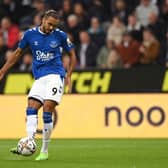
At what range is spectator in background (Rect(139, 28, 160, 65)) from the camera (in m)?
18.0

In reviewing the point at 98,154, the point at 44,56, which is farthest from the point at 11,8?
the point at 44,56

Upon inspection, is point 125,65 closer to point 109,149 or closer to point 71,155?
point 109,149

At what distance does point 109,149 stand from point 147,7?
6.95 meters

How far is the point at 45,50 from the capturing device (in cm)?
1118

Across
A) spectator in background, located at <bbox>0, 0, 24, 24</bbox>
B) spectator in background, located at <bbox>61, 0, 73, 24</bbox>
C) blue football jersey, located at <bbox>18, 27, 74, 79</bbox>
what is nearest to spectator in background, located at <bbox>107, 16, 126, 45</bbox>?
spectator in background, located at <bbox>61, 0, 73, 24</bbox>

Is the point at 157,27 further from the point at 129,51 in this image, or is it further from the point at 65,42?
the point at 65,42

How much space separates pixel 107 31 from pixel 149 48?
1514mm

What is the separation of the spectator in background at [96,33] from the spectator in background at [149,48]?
127 cm

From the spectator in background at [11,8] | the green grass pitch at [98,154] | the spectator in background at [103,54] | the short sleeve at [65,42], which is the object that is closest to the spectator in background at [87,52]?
the spectator in background at [103,54]

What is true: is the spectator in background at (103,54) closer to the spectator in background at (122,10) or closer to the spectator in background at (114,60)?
the spectator in background at (114,60)

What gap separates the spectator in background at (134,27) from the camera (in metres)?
18.8

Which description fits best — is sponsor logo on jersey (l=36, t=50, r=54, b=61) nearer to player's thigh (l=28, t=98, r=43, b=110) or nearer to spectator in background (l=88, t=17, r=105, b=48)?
player's thigh (l=28, t=98, r=43, b=110)

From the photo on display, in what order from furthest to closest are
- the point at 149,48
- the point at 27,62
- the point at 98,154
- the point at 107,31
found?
the point at 107,31, the point at 27,62, the point at 149,48, the point at 98,154

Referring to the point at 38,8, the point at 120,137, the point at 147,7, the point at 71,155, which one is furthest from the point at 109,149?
the point at 38,8
